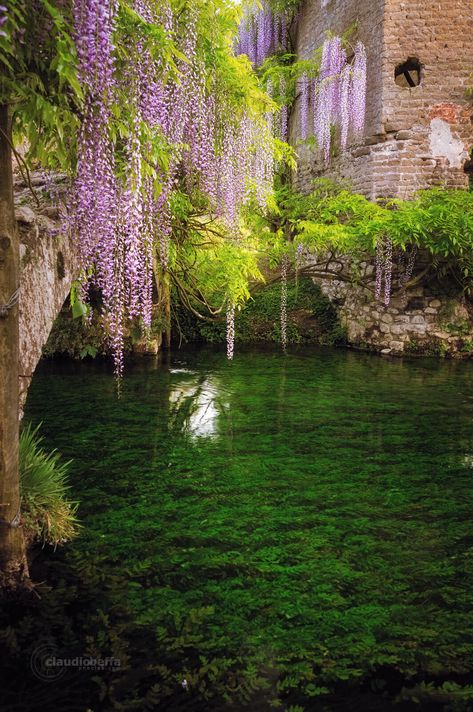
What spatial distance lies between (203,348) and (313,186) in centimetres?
498

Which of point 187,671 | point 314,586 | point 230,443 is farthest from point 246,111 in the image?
point 187,671

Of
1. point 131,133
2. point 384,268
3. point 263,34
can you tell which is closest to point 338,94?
point 384,268

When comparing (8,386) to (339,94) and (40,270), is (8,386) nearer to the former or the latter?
(40,270)

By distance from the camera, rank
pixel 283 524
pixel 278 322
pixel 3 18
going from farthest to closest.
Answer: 1. pixel 278 322
2. pixel 283 524
3. pixel 3 18

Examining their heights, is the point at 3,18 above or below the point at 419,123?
below

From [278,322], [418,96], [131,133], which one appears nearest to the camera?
[131,133]

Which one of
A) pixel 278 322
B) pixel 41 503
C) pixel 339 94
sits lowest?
pixel 41 503

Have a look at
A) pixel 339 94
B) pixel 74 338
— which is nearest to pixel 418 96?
pixel 339 94

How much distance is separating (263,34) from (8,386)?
47.8ft

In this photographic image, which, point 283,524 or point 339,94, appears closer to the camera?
point 283,524

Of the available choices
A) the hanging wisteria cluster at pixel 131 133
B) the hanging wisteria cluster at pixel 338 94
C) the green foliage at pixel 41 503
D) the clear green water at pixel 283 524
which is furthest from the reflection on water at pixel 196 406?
the hanging wisteria cluster at pixel 338 94

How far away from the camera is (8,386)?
8.21 ft

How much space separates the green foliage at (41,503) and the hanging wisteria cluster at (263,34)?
13529 mm

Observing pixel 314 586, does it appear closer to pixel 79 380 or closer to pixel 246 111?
pixel 246 111
